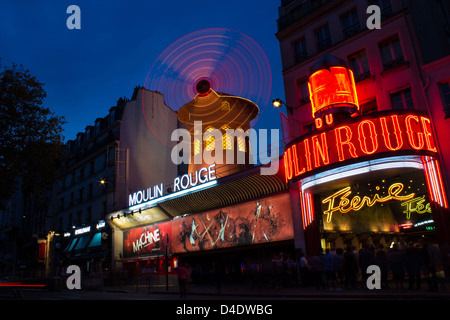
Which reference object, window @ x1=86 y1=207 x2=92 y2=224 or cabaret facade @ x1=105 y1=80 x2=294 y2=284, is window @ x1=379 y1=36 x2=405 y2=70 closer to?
cabaret facade @ x1=105 y1=80 x2=294 y2=284

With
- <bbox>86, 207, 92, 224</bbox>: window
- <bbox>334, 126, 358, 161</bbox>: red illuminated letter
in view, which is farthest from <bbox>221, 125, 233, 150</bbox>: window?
<bbox>86, 207, 92, 224</bbox>: window

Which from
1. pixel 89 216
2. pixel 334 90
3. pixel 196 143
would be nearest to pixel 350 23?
pixel 334 90

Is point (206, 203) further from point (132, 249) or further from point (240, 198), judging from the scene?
point (132, 249)

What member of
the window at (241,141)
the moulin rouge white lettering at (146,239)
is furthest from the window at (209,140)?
the moulin rouge white lettering at (146,239)

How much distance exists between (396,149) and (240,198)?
32.9 feet

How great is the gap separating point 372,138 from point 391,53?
202 inches

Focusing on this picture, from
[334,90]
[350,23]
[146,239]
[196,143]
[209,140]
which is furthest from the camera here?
[146,239]

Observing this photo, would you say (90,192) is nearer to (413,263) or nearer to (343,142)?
(343,142)

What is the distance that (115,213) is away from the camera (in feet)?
97.6

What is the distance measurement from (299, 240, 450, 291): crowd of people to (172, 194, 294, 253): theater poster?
12.1 ft

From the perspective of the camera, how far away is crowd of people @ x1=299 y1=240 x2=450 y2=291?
434 inches

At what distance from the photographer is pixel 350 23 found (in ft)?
58.5

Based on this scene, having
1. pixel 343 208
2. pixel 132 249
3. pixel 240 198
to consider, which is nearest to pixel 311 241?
pixel 343 208

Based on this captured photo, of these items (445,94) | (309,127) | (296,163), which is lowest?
(296,163)
